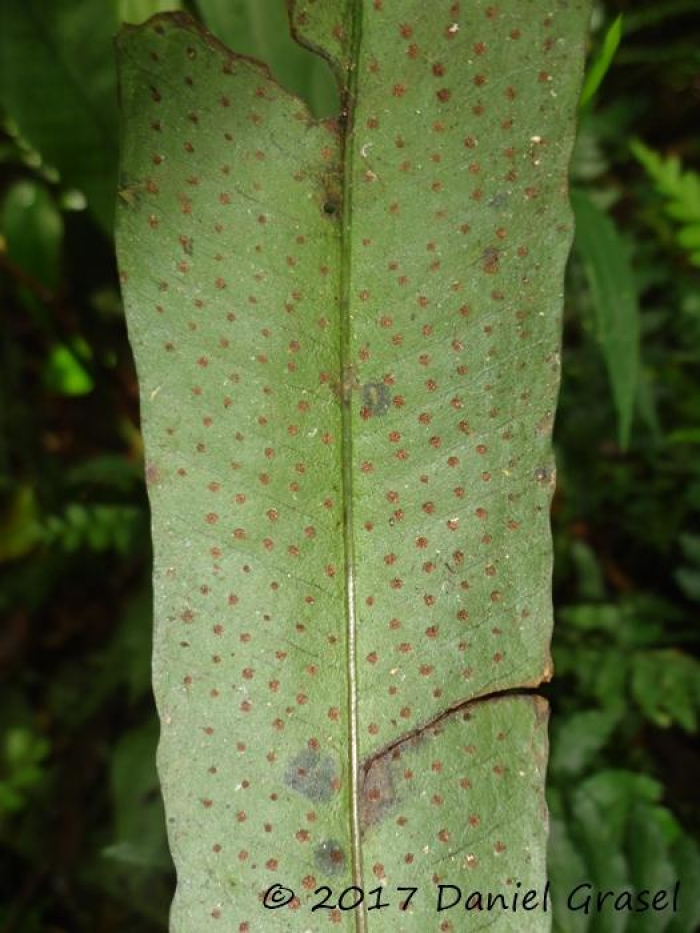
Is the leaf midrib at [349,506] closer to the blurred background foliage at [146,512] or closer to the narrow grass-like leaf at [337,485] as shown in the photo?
the narrow grass-like leaf at [337,485]

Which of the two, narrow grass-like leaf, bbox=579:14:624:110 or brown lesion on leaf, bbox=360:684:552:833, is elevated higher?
narrow grass-like leaf, bbox=579:14:624:110

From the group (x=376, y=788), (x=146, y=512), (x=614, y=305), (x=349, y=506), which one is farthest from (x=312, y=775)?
(x=146, y=512)

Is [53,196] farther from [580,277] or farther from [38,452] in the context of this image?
[580,277]

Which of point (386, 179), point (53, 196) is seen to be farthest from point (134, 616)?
point (386, 179)

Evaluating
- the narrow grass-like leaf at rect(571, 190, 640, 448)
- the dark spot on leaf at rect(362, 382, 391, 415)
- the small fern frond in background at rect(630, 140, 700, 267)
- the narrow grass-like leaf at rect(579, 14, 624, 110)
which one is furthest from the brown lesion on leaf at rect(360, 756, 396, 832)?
the small fern frond in background at rect(630, 140, 700, 267)

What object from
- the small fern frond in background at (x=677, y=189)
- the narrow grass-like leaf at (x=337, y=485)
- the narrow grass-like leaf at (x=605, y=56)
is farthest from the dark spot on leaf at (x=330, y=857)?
the small fern frond in background at (x=677, y=189)

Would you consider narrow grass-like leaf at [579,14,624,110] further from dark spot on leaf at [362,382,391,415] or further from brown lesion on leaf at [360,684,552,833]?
brown lesion on leaf at [360,684,552,833]
